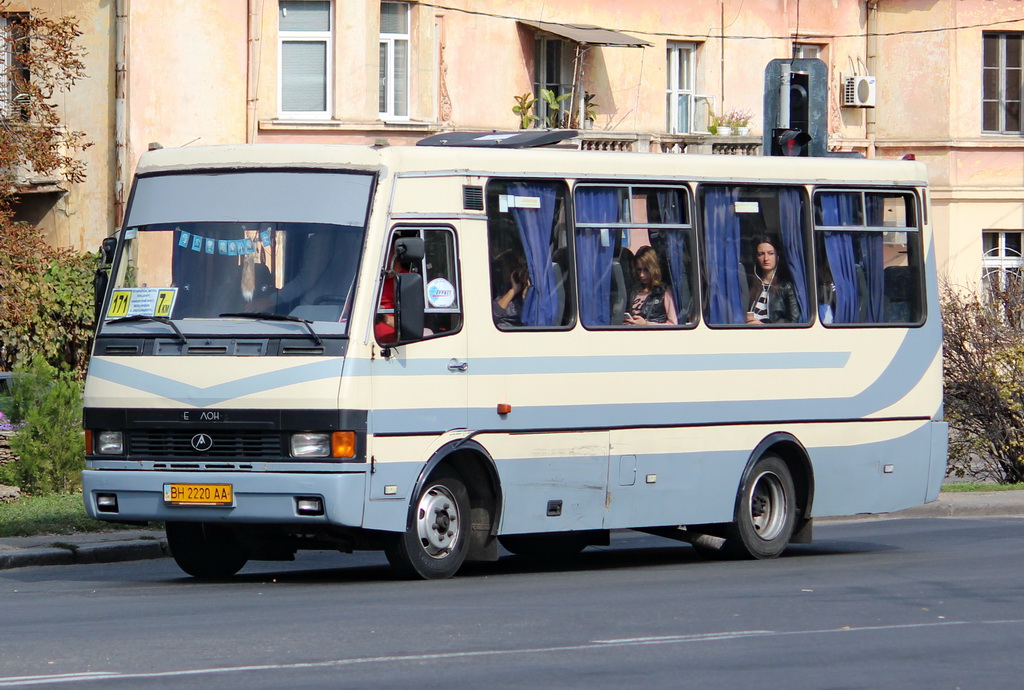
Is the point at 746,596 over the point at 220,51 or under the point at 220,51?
under

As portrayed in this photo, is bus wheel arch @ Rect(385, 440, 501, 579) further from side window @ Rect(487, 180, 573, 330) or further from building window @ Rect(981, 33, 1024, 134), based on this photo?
building window @ Rect(981, 33, 1024, 134)

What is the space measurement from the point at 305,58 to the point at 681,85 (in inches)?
316

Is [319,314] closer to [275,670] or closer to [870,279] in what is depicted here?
[275,670]

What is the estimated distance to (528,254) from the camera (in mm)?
13820

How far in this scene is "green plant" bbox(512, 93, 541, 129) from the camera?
32594 millimetres

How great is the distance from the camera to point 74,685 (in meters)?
8.66

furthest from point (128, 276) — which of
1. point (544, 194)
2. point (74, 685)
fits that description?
point (74, 685)

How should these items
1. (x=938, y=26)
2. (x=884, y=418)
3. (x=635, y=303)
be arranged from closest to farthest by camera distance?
(x=635, y=303) → (x=884, y=418) → (x=938, y=26)

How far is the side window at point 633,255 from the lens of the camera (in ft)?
46.6

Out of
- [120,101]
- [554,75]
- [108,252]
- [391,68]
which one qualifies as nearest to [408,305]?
[108,252]

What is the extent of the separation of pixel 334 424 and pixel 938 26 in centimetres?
2821

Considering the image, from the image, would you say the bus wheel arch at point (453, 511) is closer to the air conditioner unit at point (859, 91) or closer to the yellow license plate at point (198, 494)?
the yellow license plate at point (198, 494)

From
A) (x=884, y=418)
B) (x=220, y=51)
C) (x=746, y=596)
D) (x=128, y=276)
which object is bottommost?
(x=746, y=596)

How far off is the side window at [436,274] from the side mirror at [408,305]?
6.1 inches
